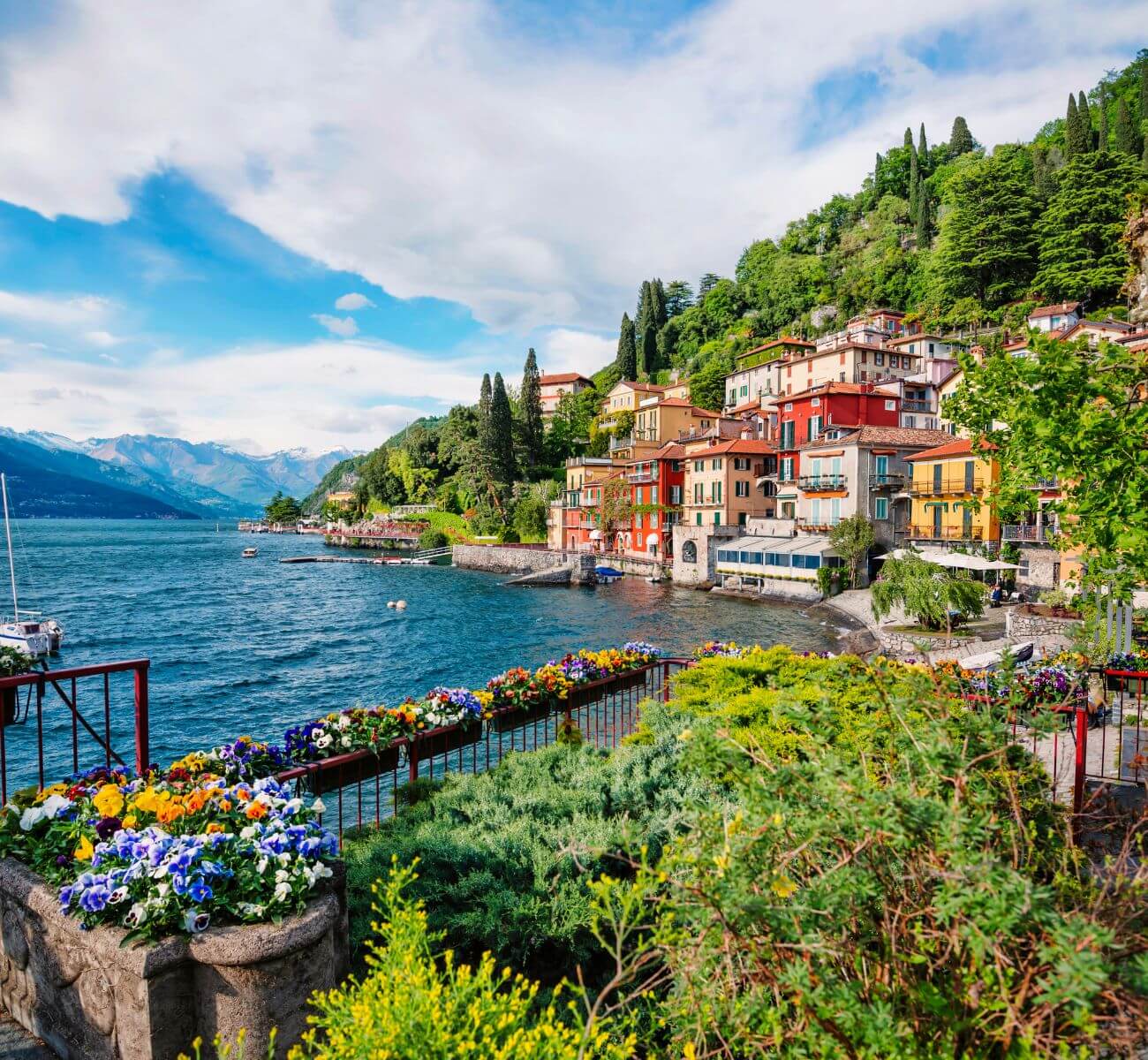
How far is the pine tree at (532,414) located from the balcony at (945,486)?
50234mm

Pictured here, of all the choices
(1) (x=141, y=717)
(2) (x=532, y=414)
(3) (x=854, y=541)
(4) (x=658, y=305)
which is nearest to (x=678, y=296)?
(4) (x=658, y=305)

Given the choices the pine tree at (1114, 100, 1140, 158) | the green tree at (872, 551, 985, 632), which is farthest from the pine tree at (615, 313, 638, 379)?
the green tree at (872, 551, 985, 632)

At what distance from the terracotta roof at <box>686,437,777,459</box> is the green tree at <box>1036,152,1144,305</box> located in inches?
1112

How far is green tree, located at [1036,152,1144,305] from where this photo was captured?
53094mm

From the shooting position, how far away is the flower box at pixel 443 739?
669 cm

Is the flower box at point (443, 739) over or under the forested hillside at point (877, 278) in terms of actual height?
under

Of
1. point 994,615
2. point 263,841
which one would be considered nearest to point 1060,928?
point 263,841

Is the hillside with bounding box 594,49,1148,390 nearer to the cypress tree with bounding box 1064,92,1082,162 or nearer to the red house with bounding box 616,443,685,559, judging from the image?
the cypress tree with bounding box 1064,92,1082,162

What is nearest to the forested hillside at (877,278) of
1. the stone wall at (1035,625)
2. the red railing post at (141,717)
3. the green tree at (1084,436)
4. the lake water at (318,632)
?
the stone wall at (1035,625)

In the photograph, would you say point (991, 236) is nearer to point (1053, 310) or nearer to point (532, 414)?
point (1053, 310)

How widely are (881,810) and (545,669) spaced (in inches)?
259

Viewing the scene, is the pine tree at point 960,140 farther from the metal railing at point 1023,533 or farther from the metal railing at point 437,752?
the metal railing at point 437,752

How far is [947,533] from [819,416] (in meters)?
14.4

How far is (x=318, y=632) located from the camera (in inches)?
1441
